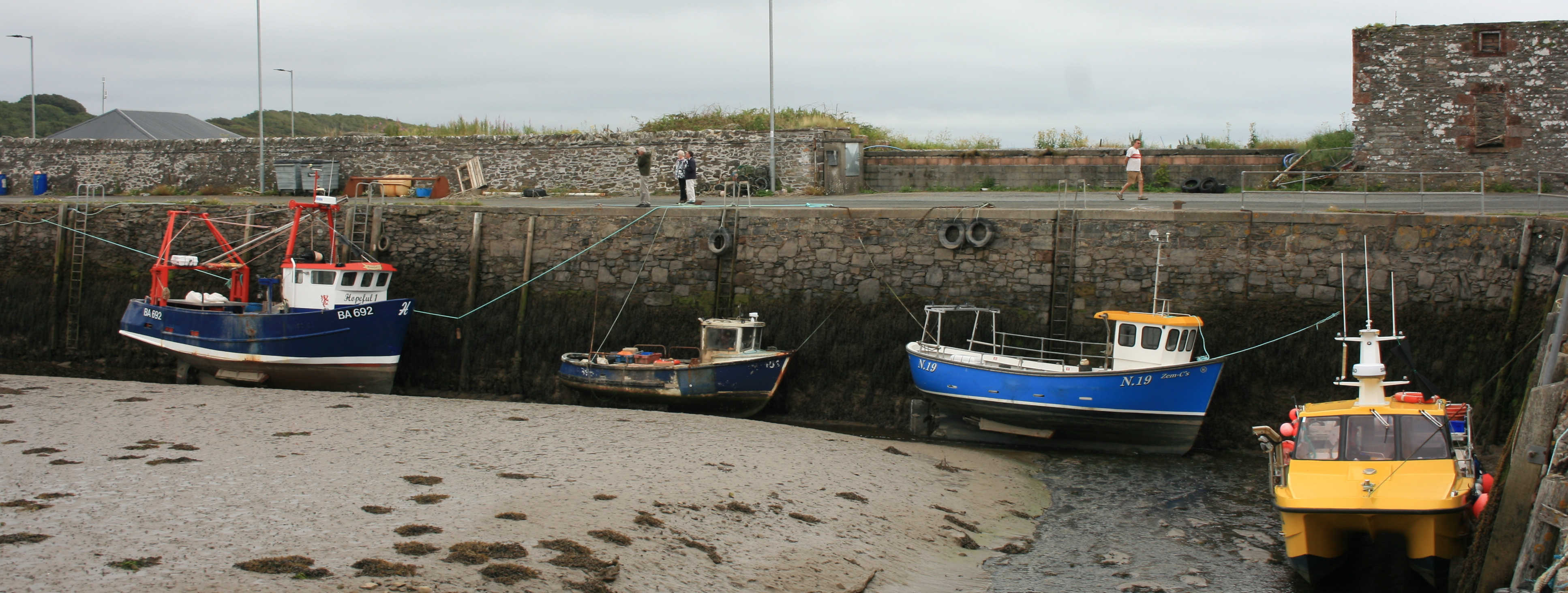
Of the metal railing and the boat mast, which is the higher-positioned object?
the metal railing

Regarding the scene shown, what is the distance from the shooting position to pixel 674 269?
16203 millimetres

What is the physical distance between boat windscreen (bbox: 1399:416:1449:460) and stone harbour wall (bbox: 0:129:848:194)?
15153 millimetres

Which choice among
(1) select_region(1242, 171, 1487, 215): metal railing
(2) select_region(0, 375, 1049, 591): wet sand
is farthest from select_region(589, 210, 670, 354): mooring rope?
(1) select_region(1242, 171, 1487, 215): metal railing

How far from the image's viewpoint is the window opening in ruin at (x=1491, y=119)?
784 inches

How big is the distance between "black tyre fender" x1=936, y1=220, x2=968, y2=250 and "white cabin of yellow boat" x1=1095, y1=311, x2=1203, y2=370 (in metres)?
2.40

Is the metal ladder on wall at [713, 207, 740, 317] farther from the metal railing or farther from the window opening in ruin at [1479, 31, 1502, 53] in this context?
the window opening in ruin at [1479, 31, 1502, 53]

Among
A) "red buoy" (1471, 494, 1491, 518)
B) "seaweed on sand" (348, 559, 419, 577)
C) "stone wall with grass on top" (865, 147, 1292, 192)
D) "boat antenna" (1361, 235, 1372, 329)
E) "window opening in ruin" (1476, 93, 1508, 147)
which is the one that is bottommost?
"seaweed on sand" (348, 559, 419, 577)

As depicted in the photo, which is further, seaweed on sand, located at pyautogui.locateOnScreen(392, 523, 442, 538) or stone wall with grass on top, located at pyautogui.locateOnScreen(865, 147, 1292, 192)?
stone wall with grass on top, located at pyautogui.locateOnScreen(865, 147, 1292, 192)

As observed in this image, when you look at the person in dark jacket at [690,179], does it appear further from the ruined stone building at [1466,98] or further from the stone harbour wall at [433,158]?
the ruined stone building at [1466,98]

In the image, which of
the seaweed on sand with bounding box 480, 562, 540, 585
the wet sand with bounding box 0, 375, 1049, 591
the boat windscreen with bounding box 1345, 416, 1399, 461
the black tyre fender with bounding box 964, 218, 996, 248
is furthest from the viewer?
the black tyre fender with bounding box 964, 218, 996, 248

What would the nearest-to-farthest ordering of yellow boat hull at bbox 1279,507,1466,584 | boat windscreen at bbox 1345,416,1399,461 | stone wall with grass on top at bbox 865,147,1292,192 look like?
yellow boat hull at bbox 1279,507,1466,584, boat windscreen at bbox 1345,416,1399,461, stone wall with grass on top at bbox 865,147,1292,192

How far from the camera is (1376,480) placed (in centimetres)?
826

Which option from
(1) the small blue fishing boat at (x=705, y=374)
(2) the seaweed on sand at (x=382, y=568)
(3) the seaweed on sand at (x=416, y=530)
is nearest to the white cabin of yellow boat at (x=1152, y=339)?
(1) the small blue fishing boat at (x=705, y=374)

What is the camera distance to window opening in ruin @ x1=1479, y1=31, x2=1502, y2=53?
65.0 ft
